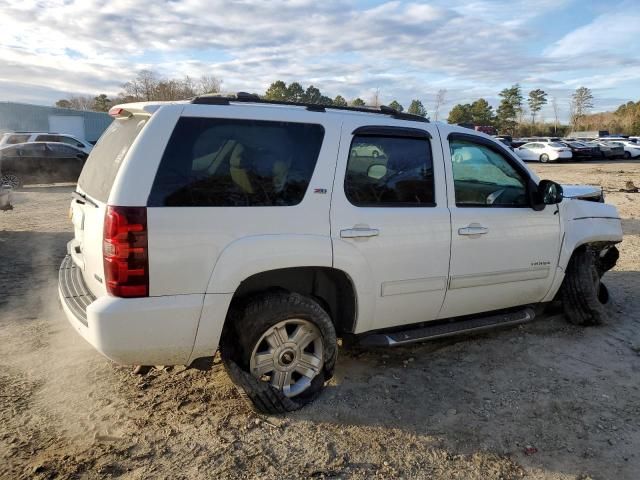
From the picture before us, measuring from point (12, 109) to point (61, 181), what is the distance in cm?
3167

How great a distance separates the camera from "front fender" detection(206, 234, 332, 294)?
10.1 ft

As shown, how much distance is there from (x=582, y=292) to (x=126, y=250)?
4.22m

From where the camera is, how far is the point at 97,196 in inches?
126

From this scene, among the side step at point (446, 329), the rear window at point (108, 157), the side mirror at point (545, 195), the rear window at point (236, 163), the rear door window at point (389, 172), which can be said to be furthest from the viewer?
the side mirror at point (545, 195)

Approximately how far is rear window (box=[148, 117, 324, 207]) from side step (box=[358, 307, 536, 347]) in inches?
48.8

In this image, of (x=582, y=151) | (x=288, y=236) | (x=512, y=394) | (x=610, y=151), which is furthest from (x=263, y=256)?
(x=610, y=151)

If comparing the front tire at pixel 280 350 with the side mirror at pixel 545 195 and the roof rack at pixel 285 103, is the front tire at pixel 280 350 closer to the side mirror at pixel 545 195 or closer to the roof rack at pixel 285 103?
the roof rack at pixel 285 103

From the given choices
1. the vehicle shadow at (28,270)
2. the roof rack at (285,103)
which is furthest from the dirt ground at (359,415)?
the roof rack at (285,103)

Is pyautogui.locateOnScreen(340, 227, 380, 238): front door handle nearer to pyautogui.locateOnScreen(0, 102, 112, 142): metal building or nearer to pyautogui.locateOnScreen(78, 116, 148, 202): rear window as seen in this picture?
pyautogui.locateOnScreen(78, 116, 148, 202): rear window

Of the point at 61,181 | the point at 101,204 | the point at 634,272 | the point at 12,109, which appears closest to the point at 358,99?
the point at 12,109

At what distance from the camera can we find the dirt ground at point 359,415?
9.70ft

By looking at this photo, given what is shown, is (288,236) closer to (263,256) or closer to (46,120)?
(263,256)

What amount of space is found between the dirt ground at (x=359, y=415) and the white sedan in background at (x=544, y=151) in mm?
33207

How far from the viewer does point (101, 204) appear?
9.99 ft
